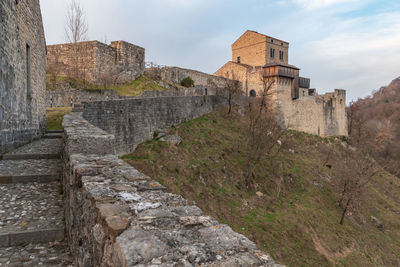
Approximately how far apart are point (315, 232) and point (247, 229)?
161 inches

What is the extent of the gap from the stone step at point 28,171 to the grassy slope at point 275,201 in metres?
5.79

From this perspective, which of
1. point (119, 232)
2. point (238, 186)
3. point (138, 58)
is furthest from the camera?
point (138, 58)

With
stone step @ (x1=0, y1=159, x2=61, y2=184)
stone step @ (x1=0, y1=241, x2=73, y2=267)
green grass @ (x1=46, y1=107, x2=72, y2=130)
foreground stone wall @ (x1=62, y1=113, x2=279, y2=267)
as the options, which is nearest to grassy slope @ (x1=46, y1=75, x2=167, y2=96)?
green grass @ (x1=46, y1=107, x2=72, y2=130)

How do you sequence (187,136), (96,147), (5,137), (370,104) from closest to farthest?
(96,147)
(5,137)
(187,136)
(370,104)

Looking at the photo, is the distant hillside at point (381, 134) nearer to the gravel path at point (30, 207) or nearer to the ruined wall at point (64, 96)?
the ruined wall at point (64, 96)

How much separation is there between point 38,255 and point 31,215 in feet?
2.81

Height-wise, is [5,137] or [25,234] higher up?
[5,137]

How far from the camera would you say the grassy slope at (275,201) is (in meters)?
11.4

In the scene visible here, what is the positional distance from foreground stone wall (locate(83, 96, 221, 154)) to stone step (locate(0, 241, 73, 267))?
8309mm

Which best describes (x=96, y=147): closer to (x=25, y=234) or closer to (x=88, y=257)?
(x=25, y=234)

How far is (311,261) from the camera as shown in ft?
35.4

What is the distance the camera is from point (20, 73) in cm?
754

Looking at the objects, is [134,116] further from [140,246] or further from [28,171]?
[140,246]

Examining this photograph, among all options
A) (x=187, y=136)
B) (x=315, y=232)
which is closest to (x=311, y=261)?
(x=315, y=232)
